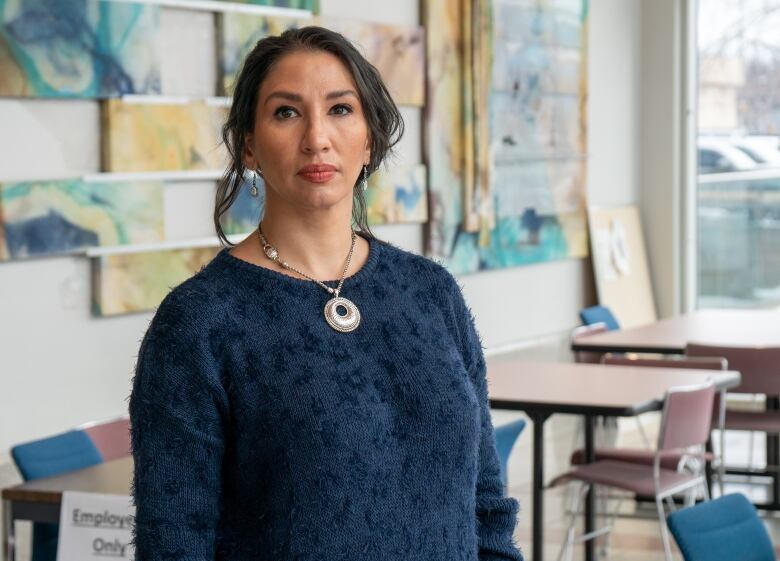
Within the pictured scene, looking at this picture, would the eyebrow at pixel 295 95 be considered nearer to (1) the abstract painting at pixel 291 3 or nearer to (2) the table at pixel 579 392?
(2) the table at pixel 579 392

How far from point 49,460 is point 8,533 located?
401 mm

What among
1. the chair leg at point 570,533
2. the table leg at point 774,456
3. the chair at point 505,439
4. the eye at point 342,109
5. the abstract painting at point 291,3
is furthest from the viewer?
the table leg at point 774,456

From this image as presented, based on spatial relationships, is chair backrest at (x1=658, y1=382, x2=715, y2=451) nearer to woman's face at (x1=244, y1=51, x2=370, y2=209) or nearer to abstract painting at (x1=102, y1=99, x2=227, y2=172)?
abstract painting at (x1=102, y1=99, x2=227, y2=172)

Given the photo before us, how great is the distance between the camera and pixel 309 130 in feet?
5.75

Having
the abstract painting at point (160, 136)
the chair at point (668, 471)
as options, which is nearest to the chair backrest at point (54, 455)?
the abstract painting at point (160, 136)

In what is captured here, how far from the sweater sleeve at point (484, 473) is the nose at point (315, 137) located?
300 millimetres

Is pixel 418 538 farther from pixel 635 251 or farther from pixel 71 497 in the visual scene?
pixel 635 251

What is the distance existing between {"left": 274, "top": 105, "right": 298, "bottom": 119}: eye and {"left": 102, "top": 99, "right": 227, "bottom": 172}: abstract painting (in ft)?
13.8

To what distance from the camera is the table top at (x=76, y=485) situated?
4.11m

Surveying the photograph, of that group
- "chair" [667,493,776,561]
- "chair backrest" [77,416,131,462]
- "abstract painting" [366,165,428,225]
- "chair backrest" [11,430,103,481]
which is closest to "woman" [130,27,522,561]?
"chair" [667,493,776,561]

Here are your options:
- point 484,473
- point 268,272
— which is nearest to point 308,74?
point 268,272

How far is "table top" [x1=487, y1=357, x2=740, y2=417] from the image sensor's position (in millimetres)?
5402

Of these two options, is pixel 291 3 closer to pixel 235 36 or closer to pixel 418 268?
pixel 235 36

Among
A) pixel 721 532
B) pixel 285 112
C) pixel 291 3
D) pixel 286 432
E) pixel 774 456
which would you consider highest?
pixel 291 3
